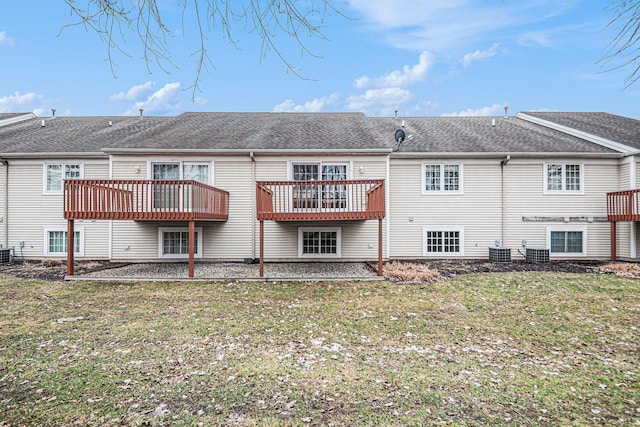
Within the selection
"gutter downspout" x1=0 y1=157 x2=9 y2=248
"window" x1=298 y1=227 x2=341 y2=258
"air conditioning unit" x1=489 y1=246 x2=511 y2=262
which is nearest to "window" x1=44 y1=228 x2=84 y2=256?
"gutter downspout" x1=0 y1=157 x2=9 y2=248

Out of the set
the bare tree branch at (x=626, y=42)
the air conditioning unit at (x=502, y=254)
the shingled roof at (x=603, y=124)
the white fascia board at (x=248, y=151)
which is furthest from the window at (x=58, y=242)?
the shingled roof at (x=603, y=124)

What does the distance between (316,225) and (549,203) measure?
9090mm

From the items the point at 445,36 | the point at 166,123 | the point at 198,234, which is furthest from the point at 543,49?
the point at 166,123

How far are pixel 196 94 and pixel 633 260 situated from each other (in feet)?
51.9

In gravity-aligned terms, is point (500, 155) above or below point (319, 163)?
above

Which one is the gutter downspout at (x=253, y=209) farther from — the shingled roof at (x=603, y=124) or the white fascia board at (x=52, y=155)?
the shingled roof at (x=603, y=124)

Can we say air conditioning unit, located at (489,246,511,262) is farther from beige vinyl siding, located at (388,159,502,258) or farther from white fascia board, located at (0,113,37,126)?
white fascia board, located at (0,113,37,126)

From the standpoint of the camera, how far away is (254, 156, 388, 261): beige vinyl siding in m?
12.0

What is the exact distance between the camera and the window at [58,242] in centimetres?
1262

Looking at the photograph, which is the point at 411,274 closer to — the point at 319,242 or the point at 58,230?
the point at 319,242

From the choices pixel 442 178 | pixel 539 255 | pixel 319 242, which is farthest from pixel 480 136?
pixel 319 242

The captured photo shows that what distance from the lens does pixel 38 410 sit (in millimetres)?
3174

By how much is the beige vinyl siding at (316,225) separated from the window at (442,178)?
198cm

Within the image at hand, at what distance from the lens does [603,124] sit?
15000mm
